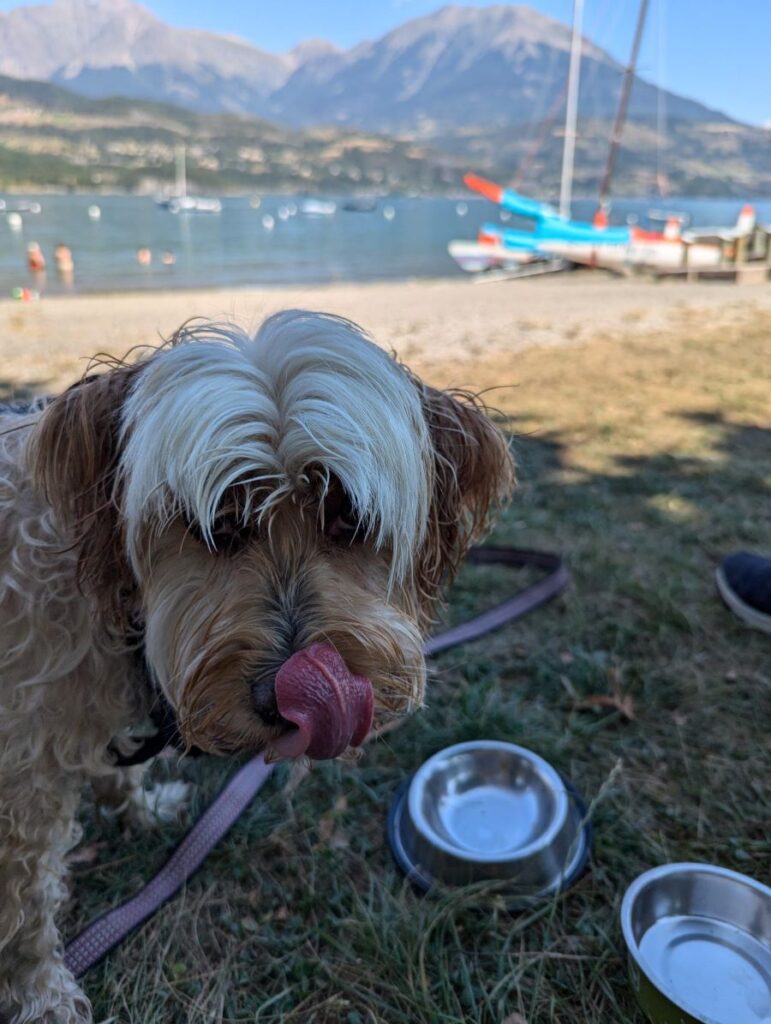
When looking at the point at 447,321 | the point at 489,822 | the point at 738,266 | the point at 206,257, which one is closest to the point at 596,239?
the point at 738,266

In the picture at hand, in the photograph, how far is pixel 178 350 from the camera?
1.81 m

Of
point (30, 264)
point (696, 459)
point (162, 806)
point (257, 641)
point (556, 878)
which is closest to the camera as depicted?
point (257, 641)

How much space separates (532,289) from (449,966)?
943 inches

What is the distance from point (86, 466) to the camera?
184 cm

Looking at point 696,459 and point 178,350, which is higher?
point 178,350

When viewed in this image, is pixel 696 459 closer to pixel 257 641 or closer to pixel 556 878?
pixel 556 878

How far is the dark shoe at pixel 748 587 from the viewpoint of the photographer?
3875 millimetres

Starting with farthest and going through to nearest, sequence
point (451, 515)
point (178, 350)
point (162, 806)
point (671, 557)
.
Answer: point (671, 557), point (162, 806), point (451, 515), point (178, 350)

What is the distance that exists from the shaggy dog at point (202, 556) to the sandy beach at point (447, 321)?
5087mm

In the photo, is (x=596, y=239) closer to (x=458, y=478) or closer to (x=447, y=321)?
(x=447, y=321)

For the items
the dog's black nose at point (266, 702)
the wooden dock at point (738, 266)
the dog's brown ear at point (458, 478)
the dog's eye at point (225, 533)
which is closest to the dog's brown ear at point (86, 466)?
the dog's eye at point (225, 533)

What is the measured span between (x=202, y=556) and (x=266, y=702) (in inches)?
16.3

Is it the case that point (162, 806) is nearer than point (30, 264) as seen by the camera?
Yes

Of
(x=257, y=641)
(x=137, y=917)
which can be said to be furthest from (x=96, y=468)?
(x=137, y=917)
